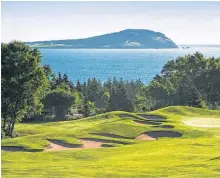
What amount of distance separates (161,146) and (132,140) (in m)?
5.47

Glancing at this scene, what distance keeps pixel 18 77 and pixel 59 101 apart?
2456 centimetres

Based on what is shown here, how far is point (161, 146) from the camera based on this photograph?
86.4ft

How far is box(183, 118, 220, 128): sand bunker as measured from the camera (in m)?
40.1

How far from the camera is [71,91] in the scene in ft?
256

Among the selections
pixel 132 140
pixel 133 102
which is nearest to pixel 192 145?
pixel 132 140

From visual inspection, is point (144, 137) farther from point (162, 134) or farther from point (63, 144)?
point (63, 144)

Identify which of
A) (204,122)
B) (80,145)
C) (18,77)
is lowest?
(204,122)

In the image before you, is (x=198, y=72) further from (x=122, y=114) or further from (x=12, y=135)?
(x=12, y=135)

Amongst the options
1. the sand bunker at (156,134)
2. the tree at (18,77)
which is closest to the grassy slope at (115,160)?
the sand bunker at (156,134)

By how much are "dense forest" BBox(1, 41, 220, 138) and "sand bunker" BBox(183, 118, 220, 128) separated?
14.0m

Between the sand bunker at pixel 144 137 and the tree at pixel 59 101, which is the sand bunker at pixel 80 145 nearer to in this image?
the sand bunker at pixel 144 137

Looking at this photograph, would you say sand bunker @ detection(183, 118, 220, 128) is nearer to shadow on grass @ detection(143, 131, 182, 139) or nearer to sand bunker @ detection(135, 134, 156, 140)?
shadow on grass @ detection(143, 131, 182, 139)

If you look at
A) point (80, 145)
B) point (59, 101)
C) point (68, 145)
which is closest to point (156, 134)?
point (80, 145)

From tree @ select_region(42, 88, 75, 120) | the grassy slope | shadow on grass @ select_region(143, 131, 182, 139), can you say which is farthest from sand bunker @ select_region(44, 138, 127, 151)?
tree @ select_region(42, 88, 75, 120)
